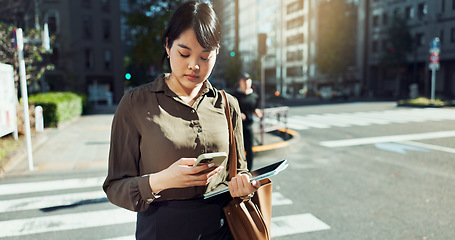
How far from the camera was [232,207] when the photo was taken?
1744mm

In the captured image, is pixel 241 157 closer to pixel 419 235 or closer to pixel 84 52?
pixel 419 235

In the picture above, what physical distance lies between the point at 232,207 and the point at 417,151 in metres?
9.30

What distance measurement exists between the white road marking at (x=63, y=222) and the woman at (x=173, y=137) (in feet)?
11.1

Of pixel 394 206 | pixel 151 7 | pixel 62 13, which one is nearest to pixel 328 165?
pixel 394 206

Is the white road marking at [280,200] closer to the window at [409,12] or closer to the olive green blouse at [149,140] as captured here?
the olive green blouse at [149,140]

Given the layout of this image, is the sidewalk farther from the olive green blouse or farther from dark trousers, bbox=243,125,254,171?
the olive green blouse

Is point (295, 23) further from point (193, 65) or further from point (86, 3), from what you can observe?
point (193, 65)

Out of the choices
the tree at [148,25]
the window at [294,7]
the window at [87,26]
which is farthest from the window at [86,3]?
the window at [294,7]

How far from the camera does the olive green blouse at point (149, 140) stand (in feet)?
5.09

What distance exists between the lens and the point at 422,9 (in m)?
42.5

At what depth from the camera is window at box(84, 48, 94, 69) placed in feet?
128

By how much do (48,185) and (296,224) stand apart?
14.8 ft

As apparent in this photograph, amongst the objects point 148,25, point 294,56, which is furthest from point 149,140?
point 294,56

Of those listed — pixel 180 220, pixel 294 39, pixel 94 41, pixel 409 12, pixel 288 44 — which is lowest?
pixel 180 220
